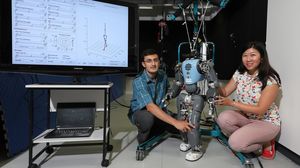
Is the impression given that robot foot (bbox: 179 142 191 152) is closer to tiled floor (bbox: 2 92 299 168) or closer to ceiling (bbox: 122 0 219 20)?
A: tiled floor (bbox: 2 92 299 168)

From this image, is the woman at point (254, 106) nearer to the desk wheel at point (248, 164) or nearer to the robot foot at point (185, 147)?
the desk wheel at point (248, 164)

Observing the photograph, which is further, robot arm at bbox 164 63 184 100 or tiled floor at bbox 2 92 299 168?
robot arm at bbox 164 63 184 100

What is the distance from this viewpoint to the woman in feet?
5.46

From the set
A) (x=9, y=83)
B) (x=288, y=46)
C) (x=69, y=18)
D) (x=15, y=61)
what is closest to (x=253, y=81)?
(x=288, y=46)

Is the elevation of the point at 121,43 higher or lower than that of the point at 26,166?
higher

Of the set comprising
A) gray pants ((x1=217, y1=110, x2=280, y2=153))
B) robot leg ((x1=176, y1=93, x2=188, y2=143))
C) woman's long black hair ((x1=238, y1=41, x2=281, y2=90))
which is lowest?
gray pants ((x1=217, y1=110, x2=280, y2=153))

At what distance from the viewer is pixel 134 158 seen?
1.78 meters

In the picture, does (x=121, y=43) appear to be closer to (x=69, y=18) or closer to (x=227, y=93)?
(x=69, y=18)

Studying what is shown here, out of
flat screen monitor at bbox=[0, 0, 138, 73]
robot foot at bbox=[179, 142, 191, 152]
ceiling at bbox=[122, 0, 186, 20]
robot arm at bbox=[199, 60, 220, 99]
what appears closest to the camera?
flat screen monitor at bbox=[0, 0, 138, 73]

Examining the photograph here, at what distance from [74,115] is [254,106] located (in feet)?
4.44

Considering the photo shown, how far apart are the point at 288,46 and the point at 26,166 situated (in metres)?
2.18

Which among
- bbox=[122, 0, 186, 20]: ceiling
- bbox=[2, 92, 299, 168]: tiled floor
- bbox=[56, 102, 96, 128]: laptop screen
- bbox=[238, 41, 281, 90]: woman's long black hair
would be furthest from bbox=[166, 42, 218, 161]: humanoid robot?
bbox=[122, 0, 186, 20]: ceiling

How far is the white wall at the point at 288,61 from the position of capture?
5.69 ft

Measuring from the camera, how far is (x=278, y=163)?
1.72 m
